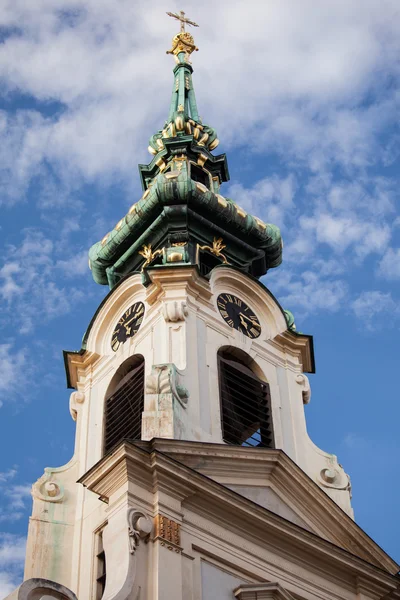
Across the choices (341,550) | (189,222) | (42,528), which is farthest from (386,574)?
(189,222)

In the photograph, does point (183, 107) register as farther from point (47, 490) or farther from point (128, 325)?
point (47, 490)

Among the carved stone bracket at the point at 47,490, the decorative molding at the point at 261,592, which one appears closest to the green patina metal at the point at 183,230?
the carved stone bracket at the point at 47,490

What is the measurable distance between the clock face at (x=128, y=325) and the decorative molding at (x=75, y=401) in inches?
40.3

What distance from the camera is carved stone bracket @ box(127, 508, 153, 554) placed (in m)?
17.2

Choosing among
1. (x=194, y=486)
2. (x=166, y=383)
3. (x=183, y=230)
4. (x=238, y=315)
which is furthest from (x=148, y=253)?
(x=194, y=486)

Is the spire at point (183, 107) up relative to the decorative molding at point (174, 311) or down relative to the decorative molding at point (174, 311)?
up

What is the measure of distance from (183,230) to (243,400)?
4747 mm

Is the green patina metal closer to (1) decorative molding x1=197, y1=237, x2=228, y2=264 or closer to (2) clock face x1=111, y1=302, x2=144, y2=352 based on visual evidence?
(1) decorative molding x1=197, y1=237, x2=228, y2=264

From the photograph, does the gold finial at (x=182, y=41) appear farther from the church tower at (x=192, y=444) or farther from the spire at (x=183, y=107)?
the church tower at (x=192, y=444)

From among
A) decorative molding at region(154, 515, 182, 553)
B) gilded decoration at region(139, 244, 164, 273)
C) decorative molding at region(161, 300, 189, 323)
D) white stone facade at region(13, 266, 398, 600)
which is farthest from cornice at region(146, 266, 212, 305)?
decorative molding at region(154, 515, 182, 553)

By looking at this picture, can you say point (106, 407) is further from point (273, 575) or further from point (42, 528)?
point (273, 575)

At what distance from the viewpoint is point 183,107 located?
3117 cm

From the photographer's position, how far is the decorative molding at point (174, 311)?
22.5 m

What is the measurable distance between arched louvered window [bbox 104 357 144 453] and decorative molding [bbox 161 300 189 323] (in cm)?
87
